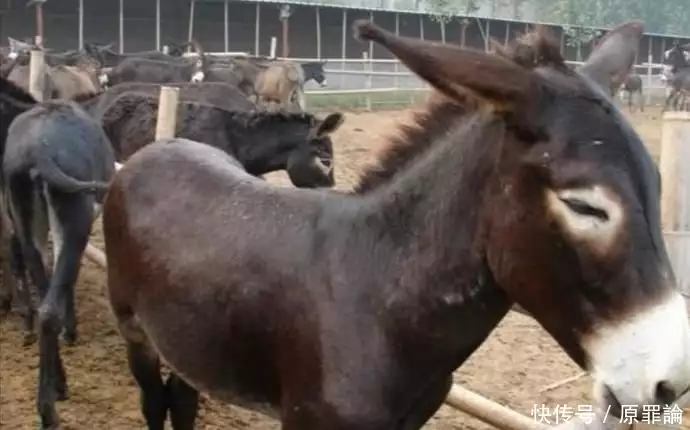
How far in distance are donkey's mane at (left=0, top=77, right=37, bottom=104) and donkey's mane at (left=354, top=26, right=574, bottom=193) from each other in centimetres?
433

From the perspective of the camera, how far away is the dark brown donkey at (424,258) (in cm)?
176

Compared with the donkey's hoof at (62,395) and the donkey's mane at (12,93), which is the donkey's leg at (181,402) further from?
the donkey's mane at (12,93)

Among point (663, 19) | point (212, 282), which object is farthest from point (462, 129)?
point (663, 19)

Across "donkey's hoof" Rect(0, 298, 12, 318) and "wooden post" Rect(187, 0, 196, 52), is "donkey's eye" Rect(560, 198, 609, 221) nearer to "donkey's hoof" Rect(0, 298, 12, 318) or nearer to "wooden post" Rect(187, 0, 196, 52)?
"donkey's hoof" Rect(0, 298, 12, 318)

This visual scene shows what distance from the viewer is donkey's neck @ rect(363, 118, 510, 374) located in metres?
2.05

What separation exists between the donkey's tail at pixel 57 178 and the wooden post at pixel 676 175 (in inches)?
104

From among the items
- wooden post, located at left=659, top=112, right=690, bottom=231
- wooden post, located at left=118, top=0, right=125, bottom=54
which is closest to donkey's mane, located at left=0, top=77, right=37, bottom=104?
wooden post, located at left=659, top=112, right=690, bottom=231

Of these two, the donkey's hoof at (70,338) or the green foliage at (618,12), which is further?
the green foliage at (618,12)

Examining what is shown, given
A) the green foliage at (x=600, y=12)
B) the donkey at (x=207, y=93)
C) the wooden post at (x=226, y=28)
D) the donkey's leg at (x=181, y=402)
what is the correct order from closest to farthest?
the donkey's leg at (x=181, y=402)
the donkey at (x=207, y=93)
the wooden post at (x=226, y=28)
the green foliage at (x=600, y=12)

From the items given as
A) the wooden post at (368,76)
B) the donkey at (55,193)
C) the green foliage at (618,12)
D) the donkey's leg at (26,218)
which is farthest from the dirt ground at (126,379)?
the green foliage at (618,12)

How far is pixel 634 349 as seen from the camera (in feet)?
5.62

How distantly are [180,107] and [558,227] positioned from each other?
20.6ft

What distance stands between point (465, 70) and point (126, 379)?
3838 millimetres

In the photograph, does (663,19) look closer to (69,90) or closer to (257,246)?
(69,90)
